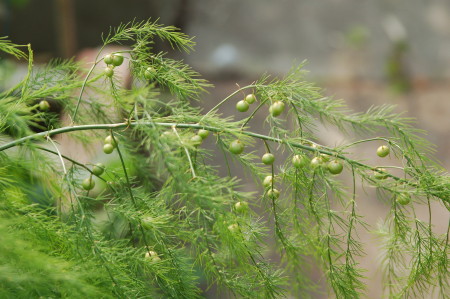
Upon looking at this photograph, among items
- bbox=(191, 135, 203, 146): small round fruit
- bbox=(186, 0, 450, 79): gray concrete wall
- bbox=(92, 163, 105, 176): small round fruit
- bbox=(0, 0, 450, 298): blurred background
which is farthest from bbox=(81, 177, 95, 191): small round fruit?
bbox=(186, 0, 450, 79): gray concrete wall

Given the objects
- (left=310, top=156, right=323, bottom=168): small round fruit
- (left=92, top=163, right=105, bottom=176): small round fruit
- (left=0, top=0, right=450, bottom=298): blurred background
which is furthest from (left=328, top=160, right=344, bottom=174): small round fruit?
(left=0, top=0, right=450, bottom=298): blurred background

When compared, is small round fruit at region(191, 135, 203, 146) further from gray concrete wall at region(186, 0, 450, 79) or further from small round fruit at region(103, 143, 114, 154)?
gray concrete wall at region(186, 0, 450, 79)

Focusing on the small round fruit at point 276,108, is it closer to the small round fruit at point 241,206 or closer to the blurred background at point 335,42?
the small round fruit at point 241,206

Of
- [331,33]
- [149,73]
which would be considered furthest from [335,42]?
[149,73]

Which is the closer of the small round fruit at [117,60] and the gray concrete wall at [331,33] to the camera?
the small round fruit at [117,60]

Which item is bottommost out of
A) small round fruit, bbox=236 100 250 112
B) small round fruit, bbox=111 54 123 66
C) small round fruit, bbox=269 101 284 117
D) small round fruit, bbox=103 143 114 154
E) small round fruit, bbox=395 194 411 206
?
small round fruit, bbox=395 194 411 206

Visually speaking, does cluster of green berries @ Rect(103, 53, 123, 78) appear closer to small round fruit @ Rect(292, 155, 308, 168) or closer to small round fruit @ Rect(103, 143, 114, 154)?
small round fruit @ Rect(103, 143, 114, 154)

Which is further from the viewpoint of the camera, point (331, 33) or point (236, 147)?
point (331, 33)

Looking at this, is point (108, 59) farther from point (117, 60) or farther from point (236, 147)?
point (236, 147)

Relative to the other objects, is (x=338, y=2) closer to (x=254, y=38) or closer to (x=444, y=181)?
(x=254, y=38)

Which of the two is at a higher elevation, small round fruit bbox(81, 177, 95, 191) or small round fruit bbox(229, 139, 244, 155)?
small round fruit bbox(229, 139, 244, 155)

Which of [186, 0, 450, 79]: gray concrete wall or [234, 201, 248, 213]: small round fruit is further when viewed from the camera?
[186, 0, 450, 79]: gray concrete wall

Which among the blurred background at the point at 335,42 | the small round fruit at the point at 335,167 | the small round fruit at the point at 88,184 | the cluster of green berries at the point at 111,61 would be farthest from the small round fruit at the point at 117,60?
the blurred background at the point at 335,42

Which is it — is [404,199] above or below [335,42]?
above
